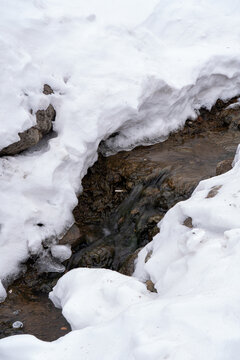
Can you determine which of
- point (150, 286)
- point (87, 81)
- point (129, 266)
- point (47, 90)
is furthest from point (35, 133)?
point (150, 286)

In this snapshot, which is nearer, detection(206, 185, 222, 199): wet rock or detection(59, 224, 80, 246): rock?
detection(206, 185, 222, 199): wet rock

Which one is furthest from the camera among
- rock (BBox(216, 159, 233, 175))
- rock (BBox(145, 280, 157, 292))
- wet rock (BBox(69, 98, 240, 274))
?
rock (BBox(216, 159, 233, 175))

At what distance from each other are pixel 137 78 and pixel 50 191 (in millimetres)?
2581

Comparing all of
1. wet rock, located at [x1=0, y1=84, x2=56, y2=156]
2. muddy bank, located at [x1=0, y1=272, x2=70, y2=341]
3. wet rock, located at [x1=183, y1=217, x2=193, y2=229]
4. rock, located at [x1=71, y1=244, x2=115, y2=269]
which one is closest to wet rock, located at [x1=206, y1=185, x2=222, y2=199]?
wet rock, located at [x1=183, y1=217, x2=193, y2=229]

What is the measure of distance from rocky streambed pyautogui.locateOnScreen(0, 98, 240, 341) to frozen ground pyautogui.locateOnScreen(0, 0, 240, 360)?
261 mm

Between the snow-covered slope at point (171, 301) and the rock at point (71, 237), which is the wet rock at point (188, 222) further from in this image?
the rock at point (71, 237)

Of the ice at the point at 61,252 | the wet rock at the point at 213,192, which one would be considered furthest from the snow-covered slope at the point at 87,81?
the wet rock at the point at 213,192

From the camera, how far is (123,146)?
6.68m

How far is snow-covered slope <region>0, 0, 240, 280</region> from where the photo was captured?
17.2 ft

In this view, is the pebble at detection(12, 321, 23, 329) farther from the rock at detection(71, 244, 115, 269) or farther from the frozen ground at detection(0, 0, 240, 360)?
the rock at detection(71, 244, 115, 269)

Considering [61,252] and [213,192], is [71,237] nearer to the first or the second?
[61,252]

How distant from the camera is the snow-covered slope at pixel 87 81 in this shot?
5246mm

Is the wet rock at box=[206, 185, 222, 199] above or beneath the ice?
above

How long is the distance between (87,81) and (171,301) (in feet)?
14.8
